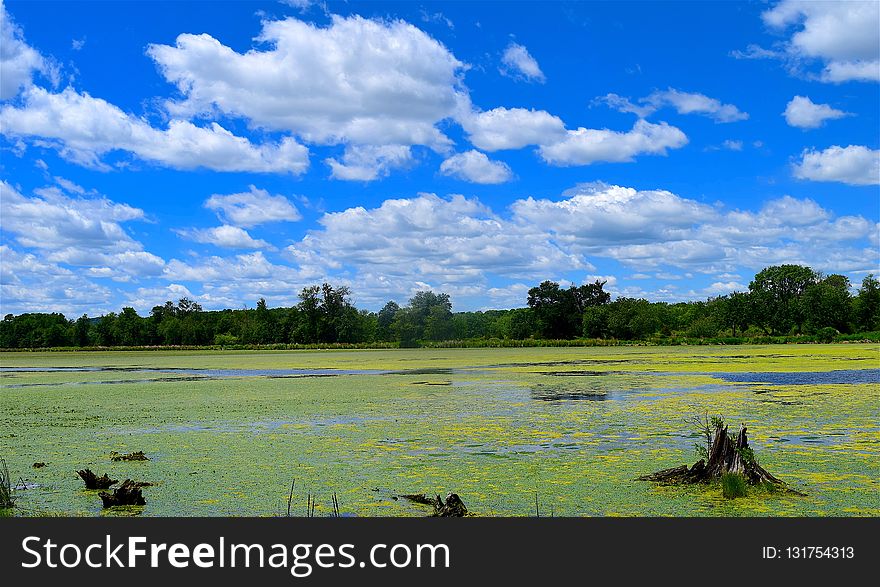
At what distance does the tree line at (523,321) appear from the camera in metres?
94.3

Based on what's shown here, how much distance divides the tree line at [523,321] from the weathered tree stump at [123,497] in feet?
269

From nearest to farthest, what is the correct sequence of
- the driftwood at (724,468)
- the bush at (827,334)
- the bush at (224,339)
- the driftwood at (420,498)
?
the driftwood at (420,498)
the driftwood at (724,468)
the bush at (827,334)
the bush at (224,339)

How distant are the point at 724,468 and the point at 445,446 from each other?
4.67 metres

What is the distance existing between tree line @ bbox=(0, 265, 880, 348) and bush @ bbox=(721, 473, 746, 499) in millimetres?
79209

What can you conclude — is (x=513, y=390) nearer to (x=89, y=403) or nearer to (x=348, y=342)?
(x=89, y=403)

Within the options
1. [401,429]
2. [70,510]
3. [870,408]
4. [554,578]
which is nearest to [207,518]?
[70,510]

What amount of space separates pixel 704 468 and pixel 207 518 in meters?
5.79

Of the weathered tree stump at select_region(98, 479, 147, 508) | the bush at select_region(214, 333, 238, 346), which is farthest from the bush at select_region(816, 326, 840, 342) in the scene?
the weathered tree stump at select_region(98, 479, 147, 508)

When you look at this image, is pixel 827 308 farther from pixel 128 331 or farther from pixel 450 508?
pixel 128 331

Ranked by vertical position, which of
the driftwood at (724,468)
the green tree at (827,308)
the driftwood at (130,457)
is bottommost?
the driftwood at (130,457)

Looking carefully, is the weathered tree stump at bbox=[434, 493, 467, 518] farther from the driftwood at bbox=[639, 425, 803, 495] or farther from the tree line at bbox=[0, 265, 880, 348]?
the tree line at bbox=[0, 265, 880, 348]

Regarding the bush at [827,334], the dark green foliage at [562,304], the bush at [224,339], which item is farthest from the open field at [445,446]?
the bush at [224,339]

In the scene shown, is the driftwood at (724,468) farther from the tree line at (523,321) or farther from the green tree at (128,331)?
the green tree at (128,331)

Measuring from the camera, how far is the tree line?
9431 cm
